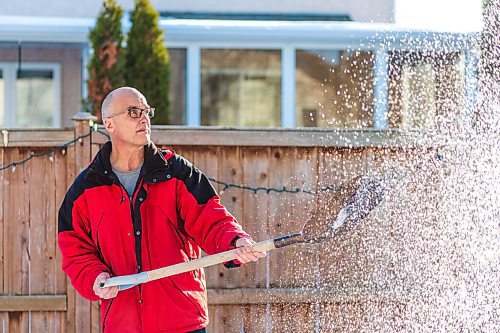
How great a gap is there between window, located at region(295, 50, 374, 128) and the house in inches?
0.5

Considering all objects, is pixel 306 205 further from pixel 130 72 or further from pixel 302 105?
pixel 302 105

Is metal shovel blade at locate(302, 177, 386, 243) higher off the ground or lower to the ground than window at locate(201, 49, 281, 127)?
lower

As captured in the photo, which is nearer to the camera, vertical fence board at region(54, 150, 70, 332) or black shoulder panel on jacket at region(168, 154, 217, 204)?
black shoulder panel on jacket at region(168, 154, 217, 204)

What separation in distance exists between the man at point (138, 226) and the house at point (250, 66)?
6224 mm

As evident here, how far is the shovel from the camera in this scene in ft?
11.2

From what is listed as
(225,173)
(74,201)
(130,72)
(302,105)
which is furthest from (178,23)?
(74,201)

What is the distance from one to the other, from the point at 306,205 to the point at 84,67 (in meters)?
5.65

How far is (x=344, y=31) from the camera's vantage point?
1009cm

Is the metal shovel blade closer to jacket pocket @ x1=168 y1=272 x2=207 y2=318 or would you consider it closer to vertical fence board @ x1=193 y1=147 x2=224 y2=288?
jacket pocket @ x1=168 y1=272 x2=207 y2=318

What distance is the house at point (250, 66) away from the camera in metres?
9.92

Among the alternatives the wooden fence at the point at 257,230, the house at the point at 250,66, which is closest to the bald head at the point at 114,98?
the wooden fence at the point at 257,230

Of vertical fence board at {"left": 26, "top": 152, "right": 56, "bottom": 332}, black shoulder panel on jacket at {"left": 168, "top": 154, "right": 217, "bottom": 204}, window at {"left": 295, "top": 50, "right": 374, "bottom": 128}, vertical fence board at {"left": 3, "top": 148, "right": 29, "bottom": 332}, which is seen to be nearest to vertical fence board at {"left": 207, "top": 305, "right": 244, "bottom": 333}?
vertical fence board at {"left": 26, "top": 152, "right": 56, "bottom": 332}

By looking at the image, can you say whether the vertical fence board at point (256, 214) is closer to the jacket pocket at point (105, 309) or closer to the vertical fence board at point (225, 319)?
the vertical fence board at point (225, 319)

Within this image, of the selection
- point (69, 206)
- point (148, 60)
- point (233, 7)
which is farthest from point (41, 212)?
point (233, 7)
